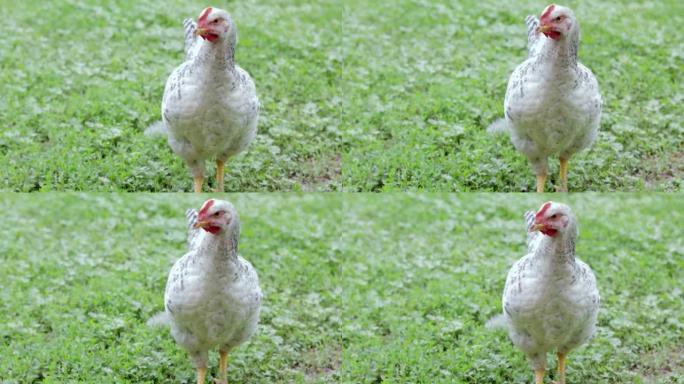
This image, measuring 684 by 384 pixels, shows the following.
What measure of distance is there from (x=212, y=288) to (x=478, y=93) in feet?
9.54

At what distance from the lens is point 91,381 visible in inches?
251

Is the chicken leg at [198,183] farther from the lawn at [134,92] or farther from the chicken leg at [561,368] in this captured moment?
the chicken leg at [561,368]

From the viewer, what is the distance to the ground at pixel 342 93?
24.0ft

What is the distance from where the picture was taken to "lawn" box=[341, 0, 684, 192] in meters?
7.33

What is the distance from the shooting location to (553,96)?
612 centimetres

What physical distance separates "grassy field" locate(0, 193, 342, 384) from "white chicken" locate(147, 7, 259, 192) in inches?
45.6

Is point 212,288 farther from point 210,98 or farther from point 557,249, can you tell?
point 557,249

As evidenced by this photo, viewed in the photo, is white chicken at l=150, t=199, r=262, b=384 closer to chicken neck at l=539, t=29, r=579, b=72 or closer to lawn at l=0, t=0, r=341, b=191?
lawn at l=0, t=0, r=341, b=191

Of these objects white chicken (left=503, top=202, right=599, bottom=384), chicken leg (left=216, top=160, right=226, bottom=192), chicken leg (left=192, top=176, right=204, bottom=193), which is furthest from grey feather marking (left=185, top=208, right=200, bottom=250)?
white chicken (left=503, top=202, right=599, bottom=384)

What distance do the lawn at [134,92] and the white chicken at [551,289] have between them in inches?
73.6

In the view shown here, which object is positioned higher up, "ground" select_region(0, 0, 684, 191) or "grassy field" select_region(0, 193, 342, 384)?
"ground" select_region(0, 0, 684, 191)

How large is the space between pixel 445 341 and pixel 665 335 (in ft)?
4.28

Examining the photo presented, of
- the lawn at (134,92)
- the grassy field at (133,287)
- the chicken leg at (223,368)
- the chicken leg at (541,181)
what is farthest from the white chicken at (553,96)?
the chicken leg at (223,368)

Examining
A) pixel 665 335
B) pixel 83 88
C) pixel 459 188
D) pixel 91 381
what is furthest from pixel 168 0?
pixel 665 335
